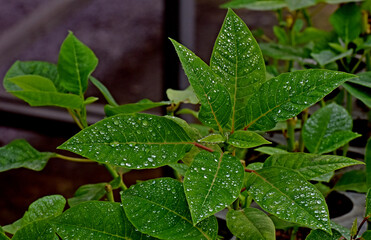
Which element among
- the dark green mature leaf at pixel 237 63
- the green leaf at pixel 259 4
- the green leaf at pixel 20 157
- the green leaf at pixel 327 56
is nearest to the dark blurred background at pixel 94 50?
the green leaf at pixel 259 4

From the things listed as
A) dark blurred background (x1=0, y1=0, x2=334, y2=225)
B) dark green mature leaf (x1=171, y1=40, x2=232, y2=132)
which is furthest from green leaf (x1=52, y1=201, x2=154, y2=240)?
dark blurred background (x1=0, y1=0, x2=334, y2=225)

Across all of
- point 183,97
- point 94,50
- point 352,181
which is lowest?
point 94,50

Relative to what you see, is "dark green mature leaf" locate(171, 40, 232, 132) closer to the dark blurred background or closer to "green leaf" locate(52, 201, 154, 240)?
"green leaf" locate(52, 201, 154, 240)

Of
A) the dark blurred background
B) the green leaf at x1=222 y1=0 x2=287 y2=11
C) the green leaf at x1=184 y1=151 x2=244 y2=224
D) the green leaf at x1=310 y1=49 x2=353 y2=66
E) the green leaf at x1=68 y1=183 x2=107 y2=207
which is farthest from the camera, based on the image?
the dark blurred background

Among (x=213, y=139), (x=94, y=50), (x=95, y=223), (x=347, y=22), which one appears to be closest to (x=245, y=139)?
(x=213, y=139)

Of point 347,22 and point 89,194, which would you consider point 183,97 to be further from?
point 347,22

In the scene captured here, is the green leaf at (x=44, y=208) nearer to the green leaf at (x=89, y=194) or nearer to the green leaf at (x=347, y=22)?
the green leaf at (x=89, y=194)
